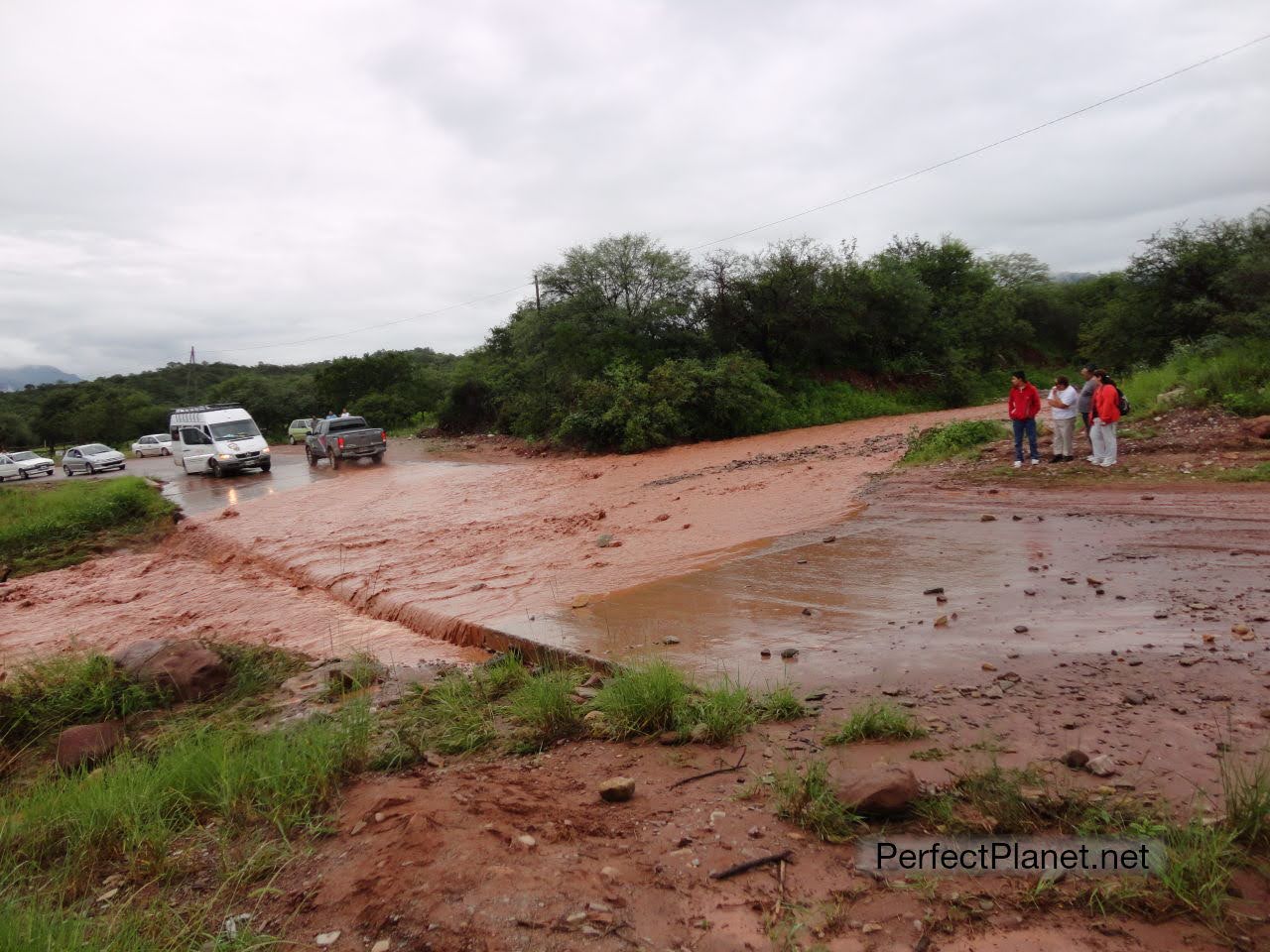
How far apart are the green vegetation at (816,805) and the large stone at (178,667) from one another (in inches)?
207

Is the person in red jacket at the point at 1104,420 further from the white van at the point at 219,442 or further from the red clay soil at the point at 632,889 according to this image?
the white van at the point at 219,442

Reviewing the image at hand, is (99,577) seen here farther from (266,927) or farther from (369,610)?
(266,927)

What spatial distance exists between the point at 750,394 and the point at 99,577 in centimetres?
2130

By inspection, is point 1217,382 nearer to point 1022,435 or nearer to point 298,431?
point 1022,435

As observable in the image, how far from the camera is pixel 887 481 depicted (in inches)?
567

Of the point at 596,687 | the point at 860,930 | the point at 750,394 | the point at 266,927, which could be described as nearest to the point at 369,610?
the point at 596,687

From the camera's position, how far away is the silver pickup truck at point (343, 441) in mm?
30906

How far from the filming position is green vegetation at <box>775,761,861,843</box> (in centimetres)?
348

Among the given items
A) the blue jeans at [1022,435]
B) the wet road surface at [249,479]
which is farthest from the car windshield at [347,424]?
the blue jeans at [1022,435]

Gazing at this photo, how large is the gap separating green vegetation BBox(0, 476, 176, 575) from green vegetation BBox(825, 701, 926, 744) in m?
18.2

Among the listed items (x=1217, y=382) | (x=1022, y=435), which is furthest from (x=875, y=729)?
(x=1217, y=382)

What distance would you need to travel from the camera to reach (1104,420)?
41.2 feet

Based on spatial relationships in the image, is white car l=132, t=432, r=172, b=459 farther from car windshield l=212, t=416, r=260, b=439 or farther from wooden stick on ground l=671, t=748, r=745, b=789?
wooden stick on ground l=671, t=748, r=745, b=789

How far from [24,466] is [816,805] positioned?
43889 millimetres
